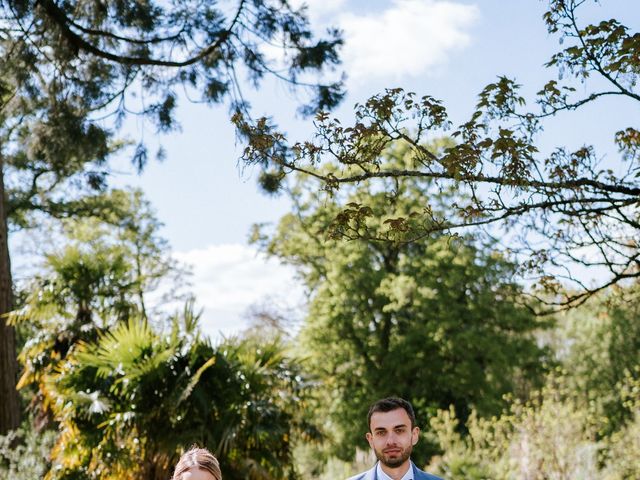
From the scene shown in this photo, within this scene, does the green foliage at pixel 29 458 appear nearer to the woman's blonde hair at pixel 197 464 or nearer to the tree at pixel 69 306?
the tree at pixel 69 306

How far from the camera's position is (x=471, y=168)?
232 inches

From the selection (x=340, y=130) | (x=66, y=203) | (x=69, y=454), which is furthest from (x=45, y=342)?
(x=66, y=203)

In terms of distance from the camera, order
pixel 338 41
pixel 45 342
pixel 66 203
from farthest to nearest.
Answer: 1. pixel 66 203
2. pixel 45 342
3. pixel 338 41

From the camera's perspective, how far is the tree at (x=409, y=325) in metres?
25.2

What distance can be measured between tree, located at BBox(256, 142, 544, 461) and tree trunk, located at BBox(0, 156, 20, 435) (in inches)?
450

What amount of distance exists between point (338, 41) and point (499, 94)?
571 cm

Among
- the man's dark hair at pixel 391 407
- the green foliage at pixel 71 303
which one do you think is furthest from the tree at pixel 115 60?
the man's dark hair at pixel 391 407

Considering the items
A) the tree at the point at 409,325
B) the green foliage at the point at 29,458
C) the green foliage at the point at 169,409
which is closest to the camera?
the green foliage at the point at 169,409

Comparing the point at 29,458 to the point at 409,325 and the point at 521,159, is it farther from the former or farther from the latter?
the point at 409,325

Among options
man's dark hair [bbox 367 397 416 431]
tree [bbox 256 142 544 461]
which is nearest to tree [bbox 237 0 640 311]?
man's dark hair [bbox 367 397 416 431]

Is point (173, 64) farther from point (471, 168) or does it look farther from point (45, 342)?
point (471, 168)

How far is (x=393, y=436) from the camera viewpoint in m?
3.59

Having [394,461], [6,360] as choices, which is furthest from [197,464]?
[6,360]

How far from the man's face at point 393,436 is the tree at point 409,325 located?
20.7 meters
